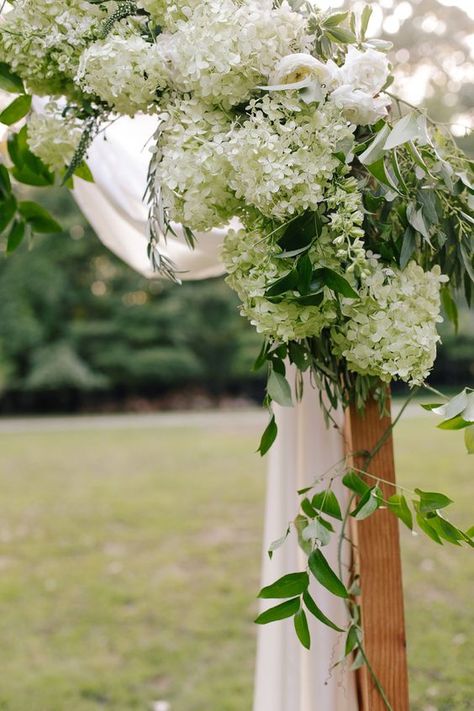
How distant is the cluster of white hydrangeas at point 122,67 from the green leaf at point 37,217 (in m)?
0.63

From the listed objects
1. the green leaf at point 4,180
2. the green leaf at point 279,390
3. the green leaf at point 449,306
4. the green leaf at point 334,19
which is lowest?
the green leaf at point 279,390

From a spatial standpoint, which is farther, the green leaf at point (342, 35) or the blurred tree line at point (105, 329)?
the blurred tree line at point (105, 329)

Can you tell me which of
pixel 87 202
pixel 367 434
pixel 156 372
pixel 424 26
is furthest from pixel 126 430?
pixel 367 434

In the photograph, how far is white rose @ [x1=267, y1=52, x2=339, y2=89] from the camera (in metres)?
0.92

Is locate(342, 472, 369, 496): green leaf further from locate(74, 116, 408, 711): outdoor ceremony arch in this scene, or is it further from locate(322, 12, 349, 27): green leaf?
locate(322, 12, 349, 27): green leaf

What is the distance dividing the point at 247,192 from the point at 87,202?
1.17m

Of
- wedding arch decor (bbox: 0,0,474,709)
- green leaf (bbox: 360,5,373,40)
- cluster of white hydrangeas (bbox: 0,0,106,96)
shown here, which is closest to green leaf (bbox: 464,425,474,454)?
wedding arch decor (bbox: 0,0,474,709)

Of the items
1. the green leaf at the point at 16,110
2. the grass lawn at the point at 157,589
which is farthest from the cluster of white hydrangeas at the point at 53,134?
the grass lawn at the point at 157,589

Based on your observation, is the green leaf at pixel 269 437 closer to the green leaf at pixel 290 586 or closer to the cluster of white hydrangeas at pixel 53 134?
the green leaf at pixel 290 586

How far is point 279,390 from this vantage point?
3.23 ft

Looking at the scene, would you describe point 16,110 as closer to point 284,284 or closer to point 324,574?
point 284,284

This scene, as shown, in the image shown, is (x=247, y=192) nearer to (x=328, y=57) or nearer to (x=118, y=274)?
(x=328, y=57)

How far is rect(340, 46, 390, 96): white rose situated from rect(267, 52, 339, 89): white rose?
0.06ft

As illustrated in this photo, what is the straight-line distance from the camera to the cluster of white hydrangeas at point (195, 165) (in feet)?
3.08
